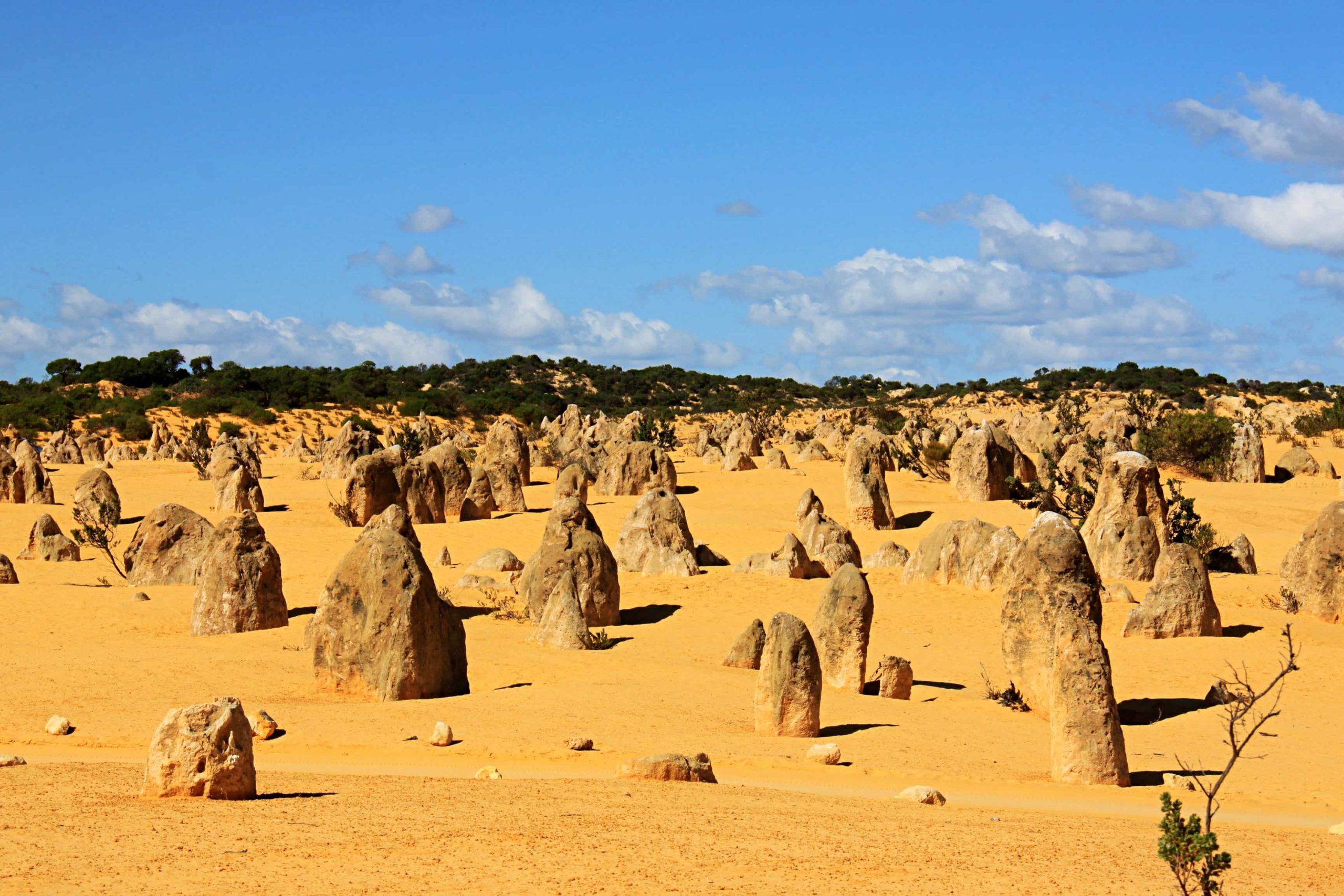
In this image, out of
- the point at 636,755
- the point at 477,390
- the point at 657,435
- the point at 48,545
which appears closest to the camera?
the point at 636,755

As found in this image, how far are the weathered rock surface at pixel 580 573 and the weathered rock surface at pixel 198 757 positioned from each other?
29.7 feet

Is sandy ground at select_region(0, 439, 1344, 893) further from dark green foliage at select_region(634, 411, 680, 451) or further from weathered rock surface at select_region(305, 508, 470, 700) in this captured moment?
dark green foliage at select_region(634, 411, 680, 451)

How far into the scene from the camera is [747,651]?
15.7m

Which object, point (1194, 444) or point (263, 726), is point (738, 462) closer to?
point (1194, 444)

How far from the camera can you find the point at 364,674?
1327 cm

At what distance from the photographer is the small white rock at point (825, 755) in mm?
11211

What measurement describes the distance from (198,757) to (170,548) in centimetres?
1234

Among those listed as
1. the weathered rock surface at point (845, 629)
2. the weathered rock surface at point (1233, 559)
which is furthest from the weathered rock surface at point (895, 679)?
the weathered rock surface at point (1233, 559)

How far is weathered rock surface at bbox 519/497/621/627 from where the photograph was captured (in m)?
17.6

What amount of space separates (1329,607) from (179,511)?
54.0 feet

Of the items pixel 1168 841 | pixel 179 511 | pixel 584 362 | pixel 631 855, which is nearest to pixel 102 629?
pixel 179 511

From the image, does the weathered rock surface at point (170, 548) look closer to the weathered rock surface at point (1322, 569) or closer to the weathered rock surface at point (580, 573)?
the weathered rock surface at point (580, 573)

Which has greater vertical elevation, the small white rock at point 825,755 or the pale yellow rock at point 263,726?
the pale yellow rock at point 263,726

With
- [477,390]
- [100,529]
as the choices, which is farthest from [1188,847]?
[477,390]
